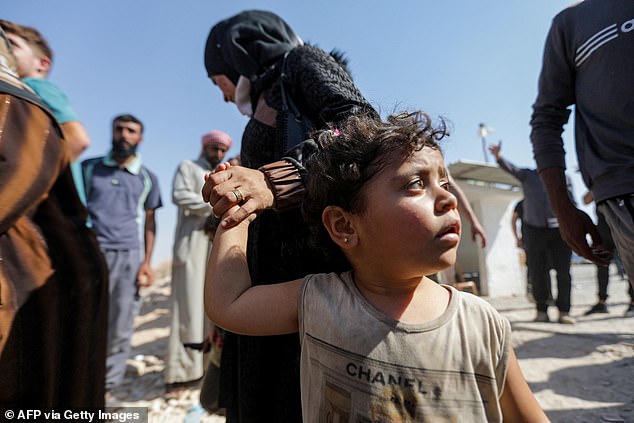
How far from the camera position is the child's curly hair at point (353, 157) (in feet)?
3.37

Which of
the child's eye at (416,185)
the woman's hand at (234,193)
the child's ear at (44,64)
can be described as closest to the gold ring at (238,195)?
the woman's hand at (234,193)

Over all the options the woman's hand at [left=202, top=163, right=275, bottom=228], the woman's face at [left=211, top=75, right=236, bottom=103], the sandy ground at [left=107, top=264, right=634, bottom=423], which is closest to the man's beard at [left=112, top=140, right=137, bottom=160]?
the sandy ground at [left=107, top=264, right=634, bottom=423]

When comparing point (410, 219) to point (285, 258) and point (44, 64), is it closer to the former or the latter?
point (285, 258)

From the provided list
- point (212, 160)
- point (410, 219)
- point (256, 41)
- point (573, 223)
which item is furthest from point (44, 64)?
point (573, 223)

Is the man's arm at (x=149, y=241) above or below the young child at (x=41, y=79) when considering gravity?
below

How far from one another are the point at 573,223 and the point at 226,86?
5.67 feet

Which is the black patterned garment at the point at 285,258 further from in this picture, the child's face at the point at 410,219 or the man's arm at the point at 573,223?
the man's arm at the point at 573,223

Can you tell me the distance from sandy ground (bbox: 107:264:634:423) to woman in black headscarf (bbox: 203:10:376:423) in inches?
74.2

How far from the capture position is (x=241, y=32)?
5.40ft

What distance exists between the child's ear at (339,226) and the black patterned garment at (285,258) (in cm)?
18

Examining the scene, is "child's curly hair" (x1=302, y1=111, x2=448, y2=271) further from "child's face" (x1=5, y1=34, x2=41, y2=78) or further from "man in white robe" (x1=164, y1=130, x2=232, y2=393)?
"man in white robe" (x1=164, y1=130, x2=232, y2=393)

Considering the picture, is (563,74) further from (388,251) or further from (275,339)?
(275,339)

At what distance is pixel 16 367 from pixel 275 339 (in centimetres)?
97

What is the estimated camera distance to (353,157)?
3.46ft
